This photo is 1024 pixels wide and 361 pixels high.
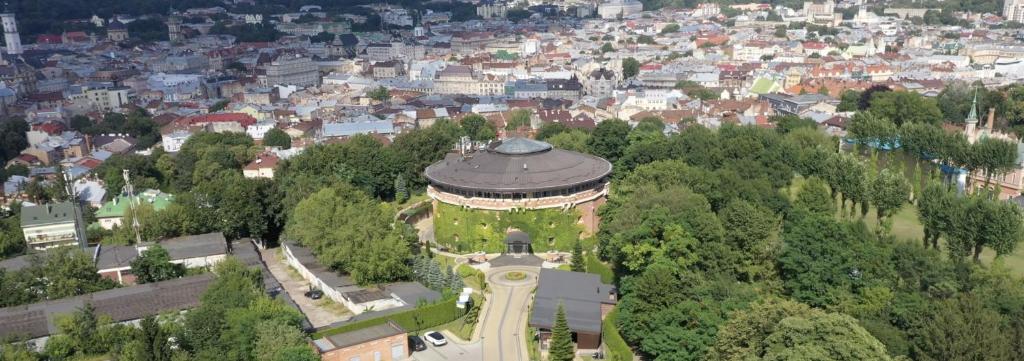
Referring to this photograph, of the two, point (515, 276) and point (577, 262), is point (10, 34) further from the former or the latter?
point (577, 262)

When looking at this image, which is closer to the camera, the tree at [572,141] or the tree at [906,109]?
the tree at [572,141]

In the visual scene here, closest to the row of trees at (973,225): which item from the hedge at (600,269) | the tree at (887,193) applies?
the tree at (887,193)

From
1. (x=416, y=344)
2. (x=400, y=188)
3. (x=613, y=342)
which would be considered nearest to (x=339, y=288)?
(x=416, y=344)

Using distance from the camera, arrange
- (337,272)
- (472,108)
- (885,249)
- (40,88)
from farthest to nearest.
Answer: (40,88) → (472,108) → (337,272) → (885,249)

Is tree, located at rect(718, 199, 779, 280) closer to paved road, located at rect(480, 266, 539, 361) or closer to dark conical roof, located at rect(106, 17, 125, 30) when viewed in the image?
paved road, located at rect(480, 266, 539, 361)

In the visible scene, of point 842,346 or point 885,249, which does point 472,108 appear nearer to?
point 885,249

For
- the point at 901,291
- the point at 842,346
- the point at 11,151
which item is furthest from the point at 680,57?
the point at 842,346

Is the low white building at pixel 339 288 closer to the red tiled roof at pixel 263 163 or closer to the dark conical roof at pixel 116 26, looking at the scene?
the red tiled roof at pixel 263 163
